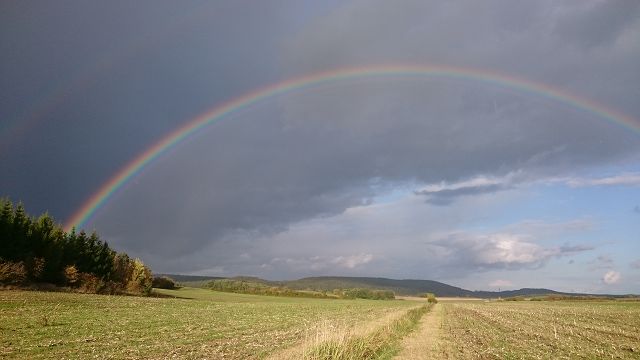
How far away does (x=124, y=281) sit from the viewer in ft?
340

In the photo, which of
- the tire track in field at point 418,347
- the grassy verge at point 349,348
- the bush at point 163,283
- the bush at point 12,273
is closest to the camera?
the grassy verge at point 349,348

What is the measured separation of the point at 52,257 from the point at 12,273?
14.8 meters

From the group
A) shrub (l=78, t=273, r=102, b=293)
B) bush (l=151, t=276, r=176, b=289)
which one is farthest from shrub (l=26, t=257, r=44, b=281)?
bush (l=151, t=276, r=176, b=289)

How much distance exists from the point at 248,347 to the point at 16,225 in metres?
64.6

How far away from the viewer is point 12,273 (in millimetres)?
62938

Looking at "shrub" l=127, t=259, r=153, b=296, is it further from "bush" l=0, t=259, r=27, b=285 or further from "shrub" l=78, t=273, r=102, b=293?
"bush" l=0, t=259, r=27, b=285

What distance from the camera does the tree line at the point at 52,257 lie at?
223ft

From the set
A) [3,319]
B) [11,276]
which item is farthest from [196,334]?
[11,276]

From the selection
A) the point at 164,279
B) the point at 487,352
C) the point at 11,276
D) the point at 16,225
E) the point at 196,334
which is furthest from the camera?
the point at 164,279

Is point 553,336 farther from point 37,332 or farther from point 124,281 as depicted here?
point 124,281

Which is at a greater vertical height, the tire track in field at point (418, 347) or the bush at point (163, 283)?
the bush at point (163, 283)

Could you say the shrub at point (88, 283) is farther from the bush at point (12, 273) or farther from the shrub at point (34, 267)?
the bush at point (12, 273)

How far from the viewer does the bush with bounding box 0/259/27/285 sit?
2422 inches

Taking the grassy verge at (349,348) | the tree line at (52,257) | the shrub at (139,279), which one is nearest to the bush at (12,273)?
the tree line at (52,257)
